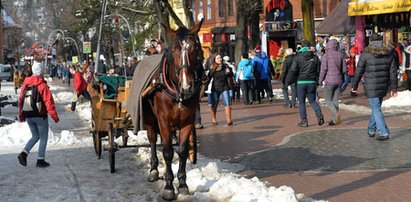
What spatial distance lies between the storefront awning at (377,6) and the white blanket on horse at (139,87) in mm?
15085

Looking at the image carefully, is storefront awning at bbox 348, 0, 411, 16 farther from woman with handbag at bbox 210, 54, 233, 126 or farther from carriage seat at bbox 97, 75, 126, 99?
carriage seat at bbox 97, 75, 126, 99

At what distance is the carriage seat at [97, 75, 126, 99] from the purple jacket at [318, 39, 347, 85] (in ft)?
16.6

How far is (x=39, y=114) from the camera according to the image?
37.4 feet

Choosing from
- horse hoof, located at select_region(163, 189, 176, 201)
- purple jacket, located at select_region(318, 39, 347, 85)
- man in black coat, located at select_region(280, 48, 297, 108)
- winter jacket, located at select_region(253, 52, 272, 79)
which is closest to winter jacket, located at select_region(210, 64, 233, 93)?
man in black coat, located at select_region(280, 48, 297, 108)

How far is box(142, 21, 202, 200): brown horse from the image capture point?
8.00 m

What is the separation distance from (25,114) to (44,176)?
140 cm

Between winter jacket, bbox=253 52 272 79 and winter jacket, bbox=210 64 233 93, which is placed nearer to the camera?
winter jacket, bbox=210 64 233 93

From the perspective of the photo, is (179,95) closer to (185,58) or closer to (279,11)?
(185,58)

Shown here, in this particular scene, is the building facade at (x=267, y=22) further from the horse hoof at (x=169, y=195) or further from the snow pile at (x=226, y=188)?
the horse hoof at (x=169, y=195)

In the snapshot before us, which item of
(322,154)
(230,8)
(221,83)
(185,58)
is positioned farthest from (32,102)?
(230,8)

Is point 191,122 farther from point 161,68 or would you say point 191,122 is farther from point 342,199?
point 342,199

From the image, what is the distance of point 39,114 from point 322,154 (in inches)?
188

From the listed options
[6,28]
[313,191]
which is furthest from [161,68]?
[6,28]

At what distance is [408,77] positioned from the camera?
23.5 m
